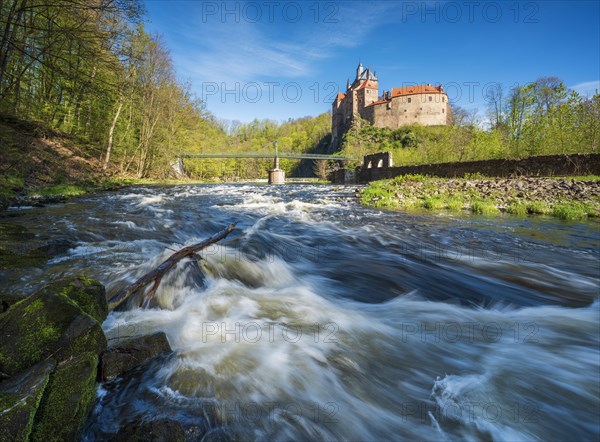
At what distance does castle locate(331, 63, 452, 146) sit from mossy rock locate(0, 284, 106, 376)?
97.6 m

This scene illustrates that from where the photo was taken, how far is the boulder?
2215 mm

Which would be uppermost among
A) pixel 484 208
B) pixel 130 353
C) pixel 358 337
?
pixel 484 208

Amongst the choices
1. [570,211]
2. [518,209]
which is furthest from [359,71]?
[570,211]

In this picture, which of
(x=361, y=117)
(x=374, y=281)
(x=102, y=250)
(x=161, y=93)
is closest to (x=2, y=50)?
(x=102, y=250)

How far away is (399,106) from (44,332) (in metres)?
101

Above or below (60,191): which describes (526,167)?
above

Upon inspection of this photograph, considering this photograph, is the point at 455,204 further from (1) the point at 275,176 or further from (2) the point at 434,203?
(1) the point at 275,176

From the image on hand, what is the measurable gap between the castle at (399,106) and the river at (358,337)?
92.3 m

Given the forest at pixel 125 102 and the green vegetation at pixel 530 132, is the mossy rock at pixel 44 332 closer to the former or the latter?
the forest at pixel 125 102

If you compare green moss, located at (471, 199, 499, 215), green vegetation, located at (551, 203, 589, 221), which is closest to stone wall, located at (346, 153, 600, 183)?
green vegetation, located at (551, 203, 589, 221)

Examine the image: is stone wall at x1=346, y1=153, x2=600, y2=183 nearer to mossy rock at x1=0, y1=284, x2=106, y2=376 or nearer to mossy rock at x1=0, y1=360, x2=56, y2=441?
mossy rock at x1=0, y1=284, x2=106, y2=376

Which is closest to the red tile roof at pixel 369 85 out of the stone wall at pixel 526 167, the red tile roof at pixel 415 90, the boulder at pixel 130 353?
the red tile roof at pixel 415 90

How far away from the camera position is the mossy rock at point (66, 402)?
4.88 feet

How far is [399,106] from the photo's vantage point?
90438 mm
